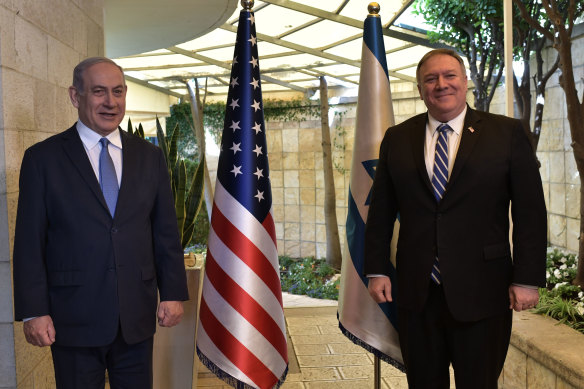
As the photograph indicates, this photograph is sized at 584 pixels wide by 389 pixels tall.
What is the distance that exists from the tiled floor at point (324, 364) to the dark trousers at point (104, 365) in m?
1.75

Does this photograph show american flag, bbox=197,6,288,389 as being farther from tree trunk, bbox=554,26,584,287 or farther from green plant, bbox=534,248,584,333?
tree trunk, bbox=554,26,584,287

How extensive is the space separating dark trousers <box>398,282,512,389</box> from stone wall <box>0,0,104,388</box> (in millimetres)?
1433

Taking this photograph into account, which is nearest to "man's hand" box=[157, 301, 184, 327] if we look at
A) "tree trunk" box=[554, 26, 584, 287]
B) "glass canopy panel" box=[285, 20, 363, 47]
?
"tree trunk" box=[554, 26, 584, 287]

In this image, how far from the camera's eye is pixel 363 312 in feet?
8.50

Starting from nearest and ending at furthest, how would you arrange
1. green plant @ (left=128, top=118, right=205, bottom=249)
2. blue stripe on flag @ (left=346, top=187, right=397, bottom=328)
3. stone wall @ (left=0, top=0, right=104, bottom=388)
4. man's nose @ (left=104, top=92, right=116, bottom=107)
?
man's nose @ (left=104, top=92, right=116, bottom=107) < stone wall @ (left=0, top=0, right=104, bottom=388) < blue stripe on flag @ (left=346, top=187, right=397, bottom=328) < green plant @ (left=128, top=118, right=205, bottom=249)

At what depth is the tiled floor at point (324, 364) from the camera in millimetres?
3514

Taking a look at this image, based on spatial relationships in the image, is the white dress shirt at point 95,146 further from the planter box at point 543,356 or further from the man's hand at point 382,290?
the planter box at point 543,356

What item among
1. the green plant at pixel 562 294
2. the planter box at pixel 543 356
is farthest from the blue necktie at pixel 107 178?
the green plant at pixel 562 294

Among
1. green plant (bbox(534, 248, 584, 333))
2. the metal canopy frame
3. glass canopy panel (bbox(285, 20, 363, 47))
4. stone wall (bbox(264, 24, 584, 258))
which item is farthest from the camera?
stone wall (bbox(264, 24, 584, 258))

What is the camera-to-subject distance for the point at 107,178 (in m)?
1.78

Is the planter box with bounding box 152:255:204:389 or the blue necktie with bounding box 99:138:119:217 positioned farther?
the planter box with bounding box 152:255:204:389

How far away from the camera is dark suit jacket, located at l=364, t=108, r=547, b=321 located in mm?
1875

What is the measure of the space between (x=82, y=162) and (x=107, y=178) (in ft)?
0.29

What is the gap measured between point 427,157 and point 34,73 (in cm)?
159
